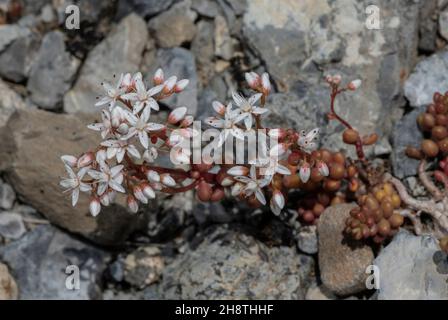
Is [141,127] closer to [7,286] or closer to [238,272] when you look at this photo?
[238,272]

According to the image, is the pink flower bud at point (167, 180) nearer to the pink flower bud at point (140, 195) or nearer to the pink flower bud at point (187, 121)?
the pink flower bud at point (140, 195)

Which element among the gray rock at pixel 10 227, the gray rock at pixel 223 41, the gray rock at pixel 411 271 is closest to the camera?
the gray rock at pixel 411 271

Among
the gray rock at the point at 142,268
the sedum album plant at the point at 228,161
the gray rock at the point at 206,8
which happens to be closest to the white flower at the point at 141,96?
the sedum album plant at the point at 228,161

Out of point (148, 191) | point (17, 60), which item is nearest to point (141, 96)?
point (148, 191)

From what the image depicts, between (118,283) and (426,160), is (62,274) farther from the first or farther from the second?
(426,160)

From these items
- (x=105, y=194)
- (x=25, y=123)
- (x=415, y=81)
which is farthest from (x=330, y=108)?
(x=25, y=123)

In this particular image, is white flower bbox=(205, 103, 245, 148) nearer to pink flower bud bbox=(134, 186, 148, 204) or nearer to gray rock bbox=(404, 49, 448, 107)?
pink flower bud bbox=(134, 186, 148, 204)

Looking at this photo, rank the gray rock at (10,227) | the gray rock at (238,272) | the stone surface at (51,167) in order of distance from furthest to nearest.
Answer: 1. the gray rock at (10,227)
2. the stone surface at (51,167)
3. the gray rock at (238,272)
